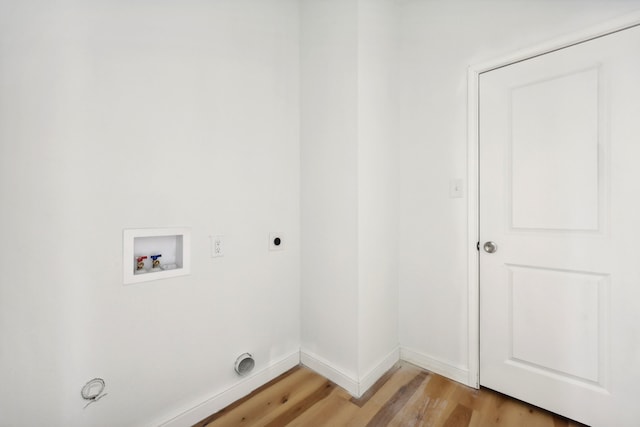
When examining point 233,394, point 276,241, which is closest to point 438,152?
point 276,241

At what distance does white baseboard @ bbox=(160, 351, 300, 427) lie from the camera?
1350mm

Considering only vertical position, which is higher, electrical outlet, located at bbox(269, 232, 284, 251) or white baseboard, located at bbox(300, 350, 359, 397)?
electrical outlet, located at bbox(269, 232, 284, 251)

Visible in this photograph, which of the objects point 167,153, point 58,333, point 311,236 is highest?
point 167,153

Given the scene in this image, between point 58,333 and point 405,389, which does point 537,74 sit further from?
point 58,333

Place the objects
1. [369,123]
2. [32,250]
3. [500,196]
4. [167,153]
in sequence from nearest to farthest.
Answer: [32,250] → [167,153] → [500,196] → [369,123]

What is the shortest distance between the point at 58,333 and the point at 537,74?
261 cm

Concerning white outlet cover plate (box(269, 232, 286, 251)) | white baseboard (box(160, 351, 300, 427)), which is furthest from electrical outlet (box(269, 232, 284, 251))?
white baseboard (box(160, 351, 300, 427))

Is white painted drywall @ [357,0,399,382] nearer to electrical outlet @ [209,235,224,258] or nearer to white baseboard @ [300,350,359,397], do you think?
white baseboard @ [300,350,359,397]

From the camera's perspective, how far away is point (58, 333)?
1034mm

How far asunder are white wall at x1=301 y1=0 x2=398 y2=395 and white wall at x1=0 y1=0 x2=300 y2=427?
274mm

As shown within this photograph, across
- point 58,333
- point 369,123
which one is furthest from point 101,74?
point 369,123

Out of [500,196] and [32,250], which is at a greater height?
[500,196]

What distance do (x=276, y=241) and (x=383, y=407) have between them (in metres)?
1.18

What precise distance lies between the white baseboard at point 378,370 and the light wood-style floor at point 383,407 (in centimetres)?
4
